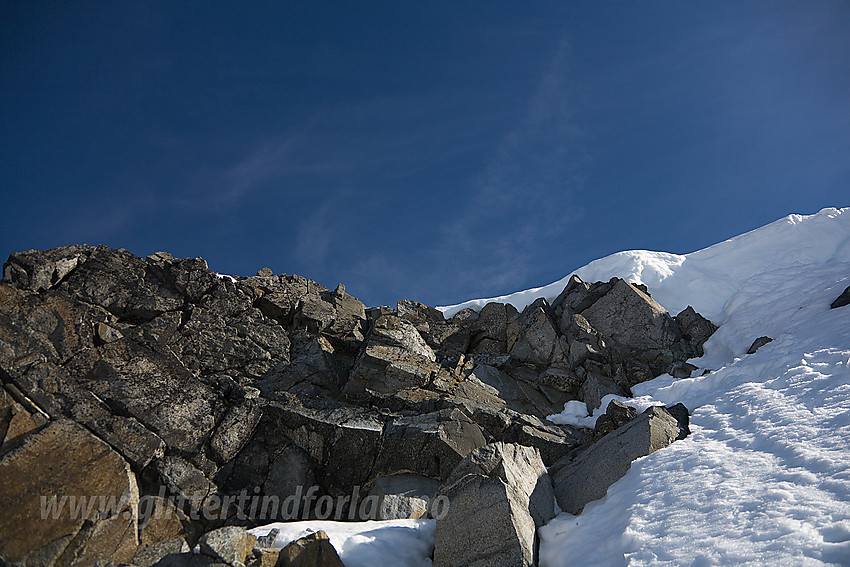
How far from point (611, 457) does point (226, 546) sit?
9.15 m

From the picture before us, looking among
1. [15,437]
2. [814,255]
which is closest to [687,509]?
[15,437]

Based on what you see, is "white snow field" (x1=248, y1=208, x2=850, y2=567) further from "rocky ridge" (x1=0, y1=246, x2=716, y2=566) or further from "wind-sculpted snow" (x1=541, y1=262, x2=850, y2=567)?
"rocky ridge" (x1=0, y1=246, x2=716, y2=566)

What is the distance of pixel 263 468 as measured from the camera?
16.8 metres

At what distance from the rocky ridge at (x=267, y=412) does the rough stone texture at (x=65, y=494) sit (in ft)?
0.13

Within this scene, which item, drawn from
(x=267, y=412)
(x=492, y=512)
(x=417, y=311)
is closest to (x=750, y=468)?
(x=492, y=512)

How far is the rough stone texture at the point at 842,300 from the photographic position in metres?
20.9

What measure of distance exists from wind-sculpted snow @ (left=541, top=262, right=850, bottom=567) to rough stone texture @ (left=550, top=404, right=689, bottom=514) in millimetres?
406

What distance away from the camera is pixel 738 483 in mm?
9641

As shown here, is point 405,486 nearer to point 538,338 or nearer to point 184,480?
point 184,480

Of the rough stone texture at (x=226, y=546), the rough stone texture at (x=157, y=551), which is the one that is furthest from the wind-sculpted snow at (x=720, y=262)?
the rough stone texture at (x=157, y=551)

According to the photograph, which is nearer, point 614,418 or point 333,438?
point 333,438

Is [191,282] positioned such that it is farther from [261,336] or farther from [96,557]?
[96,557]

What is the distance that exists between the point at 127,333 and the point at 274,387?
5.75 m

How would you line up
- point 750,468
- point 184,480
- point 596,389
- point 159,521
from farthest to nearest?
point 596,389, point 184,480, point 159,521, point 750,468
